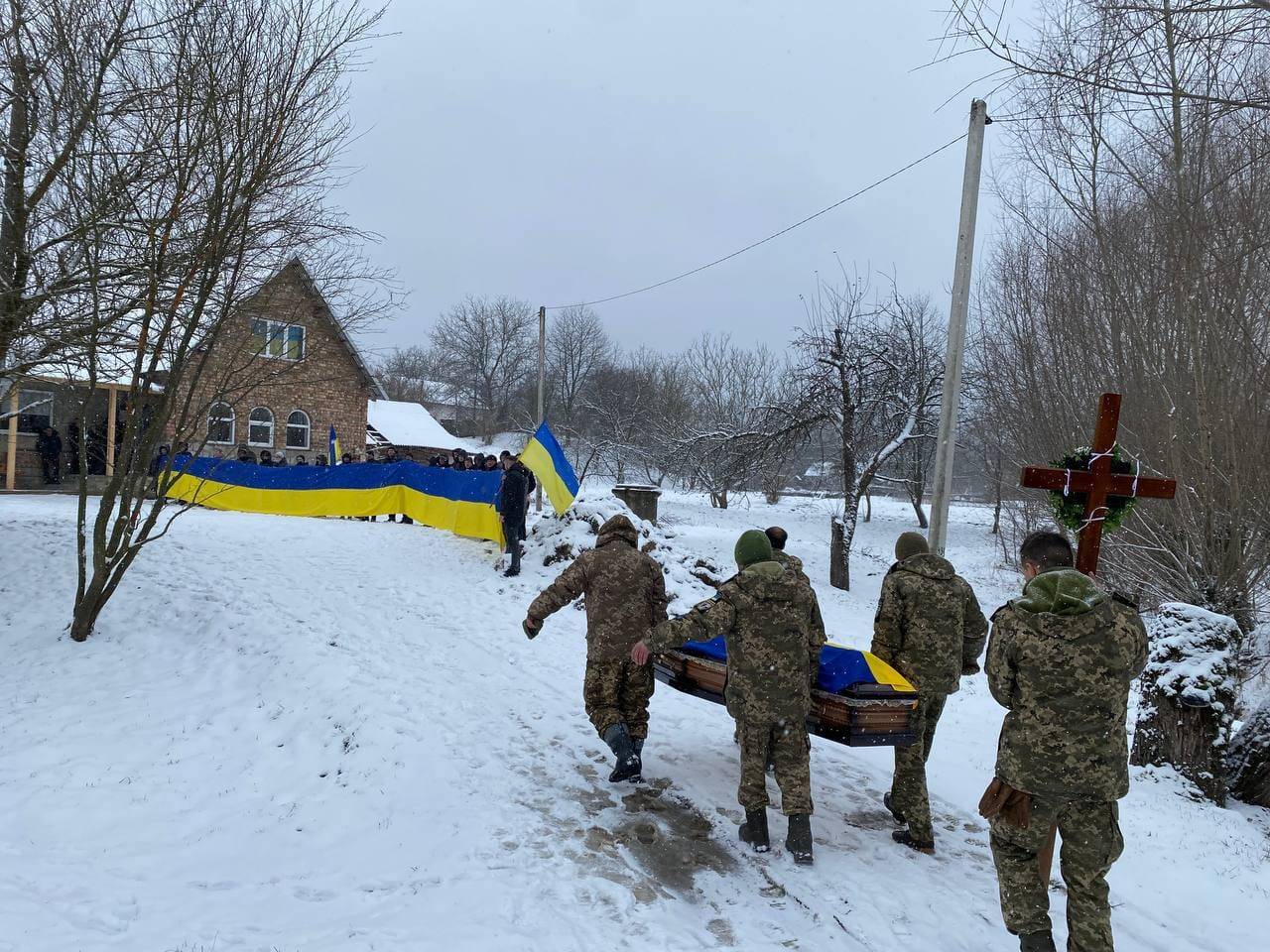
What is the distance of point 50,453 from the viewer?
780 inches

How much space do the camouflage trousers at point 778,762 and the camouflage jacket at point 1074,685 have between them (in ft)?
4.19

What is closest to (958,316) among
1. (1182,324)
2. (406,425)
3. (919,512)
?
(1182,324)

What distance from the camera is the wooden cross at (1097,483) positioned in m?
4.55

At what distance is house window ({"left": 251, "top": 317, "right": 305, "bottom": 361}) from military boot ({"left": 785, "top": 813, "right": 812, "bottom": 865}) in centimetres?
745

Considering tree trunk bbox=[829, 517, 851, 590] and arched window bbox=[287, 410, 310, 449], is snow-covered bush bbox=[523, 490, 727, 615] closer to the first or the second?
tree trunk bbox=[829, 517, 851, 590]

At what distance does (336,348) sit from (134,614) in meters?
15.2

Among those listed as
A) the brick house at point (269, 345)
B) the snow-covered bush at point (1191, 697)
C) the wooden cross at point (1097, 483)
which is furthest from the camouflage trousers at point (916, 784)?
the brick house at point (269, 345)

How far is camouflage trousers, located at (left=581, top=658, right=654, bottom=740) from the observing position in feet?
17.0

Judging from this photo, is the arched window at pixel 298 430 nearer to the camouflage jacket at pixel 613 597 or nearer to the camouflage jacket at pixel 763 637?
the camouflage jacket at pixel 613 597

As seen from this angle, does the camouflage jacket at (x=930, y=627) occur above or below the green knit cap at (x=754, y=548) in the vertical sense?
below

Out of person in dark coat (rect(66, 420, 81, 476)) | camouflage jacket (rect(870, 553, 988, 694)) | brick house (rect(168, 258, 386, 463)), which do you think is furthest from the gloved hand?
person in dark coat (rect(66, 420, 81, 476))

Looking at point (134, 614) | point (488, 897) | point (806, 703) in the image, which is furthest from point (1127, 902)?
point (134, 614)

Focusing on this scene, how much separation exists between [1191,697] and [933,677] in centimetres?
271

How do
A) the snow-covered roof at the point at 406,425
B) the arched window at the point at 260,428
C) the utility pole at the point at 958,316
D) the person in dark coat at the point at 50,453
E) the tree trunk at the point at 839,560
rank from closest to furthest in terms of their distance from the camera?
the utility pole at the point at 958,316 → the tree trunk at the point at 839,560 → the person in dark coat at the point at 50,453 → the arched window at the point at 260,428 → the snow-covered roof at the point at 406,425
